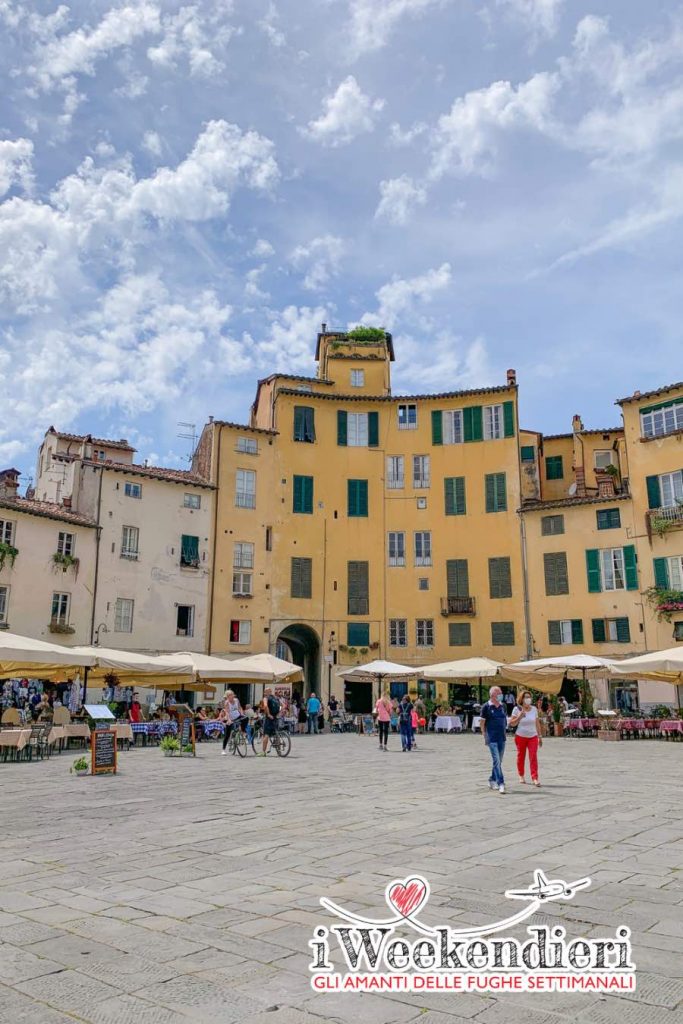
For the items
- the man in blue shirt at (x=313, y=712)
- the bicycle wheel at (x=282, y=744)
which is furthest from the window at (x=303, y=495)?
the bicycle wheel at (x=282, y=744)

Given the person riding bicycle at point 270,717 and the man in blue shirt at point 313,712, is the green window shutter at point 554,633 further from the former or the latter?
the person riding bicycle at point 270,717

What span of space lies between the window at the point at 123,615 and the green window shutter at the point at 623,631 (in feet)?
67.6

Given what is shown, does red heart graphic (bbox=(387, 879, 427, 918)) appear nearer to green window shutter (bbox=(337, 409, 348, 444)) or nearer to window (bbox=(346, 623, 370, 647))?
window (bbox=(346, 623, 370, 647))

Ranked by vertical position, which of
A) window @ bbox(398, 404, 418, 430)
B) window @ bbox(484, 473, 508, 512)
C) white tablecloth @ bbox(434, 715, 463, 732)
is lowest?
white tablecloth @ bbox(434, 715, 463, 732)

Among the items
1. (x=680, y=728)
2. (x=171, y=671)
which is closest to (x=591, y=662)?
(x=680, y=728)

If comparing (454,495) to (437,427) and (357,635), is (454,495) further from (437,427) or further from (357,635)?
(357,635)

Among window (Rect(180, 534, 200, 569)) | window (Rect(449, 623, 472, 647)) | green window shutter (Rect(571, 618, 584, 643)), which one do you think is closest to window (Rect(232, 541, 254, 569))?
window (Rect(180, 534, 200, 569))

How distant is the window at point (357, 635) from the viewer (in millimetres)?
38188

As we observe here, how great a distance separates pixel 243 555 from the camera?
3794cm

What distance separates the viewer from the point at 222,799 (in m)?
11.1

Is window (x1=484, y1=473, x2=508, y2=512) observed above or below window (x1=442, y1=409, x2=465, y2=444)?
below

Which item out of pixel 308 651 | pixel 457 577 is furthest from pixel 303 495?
pixel 457 577

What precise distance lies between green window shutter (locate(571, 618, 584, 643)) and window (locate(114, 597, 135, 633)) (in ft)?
62.7

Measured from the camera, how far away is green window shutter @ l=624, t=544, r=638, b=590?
33875 mm
